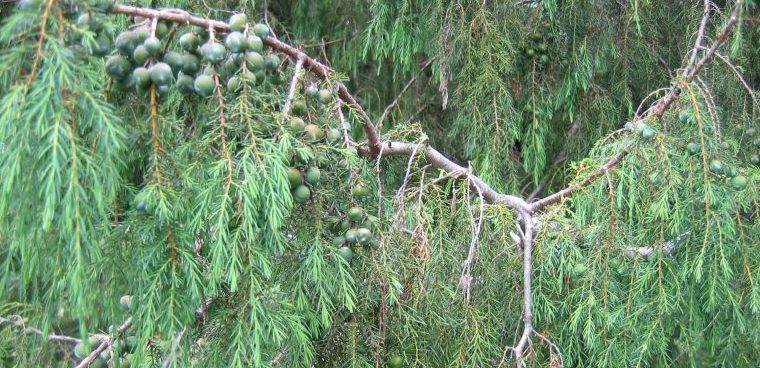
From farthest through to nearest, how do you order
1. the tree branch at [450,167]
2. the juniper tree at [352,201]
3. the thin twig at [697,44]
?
the tree branch at [450,167] < the thin twig at [697,44] < the juniper tree at [352,201]

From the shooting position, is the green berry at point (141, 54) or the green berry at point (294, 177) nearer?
the green berry at point (141, 54)

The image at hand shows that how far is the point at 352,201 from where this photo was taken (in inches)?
64.1

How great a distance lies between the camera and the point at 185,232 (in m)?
1.36

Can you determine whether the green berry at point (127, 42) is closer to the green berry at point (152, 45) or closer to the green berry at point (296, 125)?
the green berry at point (152, 45)

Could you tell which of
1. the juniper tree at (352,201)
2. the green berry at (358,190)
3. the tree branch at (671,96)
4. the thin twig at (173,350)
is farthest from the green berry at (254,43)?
the tree branch at (671,96)

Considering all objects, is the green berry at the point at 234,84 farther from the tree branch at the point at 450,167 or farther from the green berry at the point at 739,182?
the green berry at the point at 739,182

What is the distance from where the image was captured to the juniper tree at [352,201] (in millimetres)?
1236

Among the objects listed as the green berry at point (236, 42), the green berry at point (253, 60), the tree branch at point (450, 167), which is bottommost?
the tree branch at point (450, 167)

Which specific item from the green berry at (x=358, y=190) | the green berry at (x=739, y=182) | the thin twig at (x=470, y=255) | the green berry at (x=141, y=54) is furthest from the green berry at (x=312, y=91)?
the green berry at (x=739, y=182)

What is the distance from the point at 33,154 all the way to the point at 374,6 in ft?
6.10

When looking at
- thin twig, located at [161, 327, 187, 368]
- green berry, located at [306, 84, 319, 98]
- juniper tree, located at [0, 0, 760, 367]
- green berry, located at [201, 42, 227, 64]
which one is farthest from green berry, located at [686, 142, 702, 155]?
thin twig, located at [161, 327, 187, 368]

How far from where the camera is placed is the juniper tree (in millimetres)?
1236

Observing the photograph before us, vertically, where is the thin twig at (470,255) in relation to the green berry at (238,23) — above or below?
below

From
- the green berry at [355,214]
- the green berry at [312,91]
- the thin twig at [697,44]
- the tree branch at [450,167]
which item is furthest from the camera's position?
the tree branch at [450,167]
